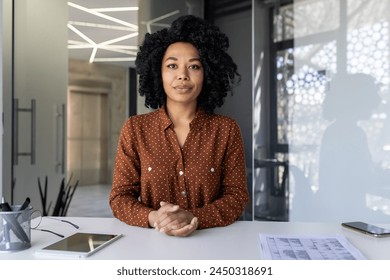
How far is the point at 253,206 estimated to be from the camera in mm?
3852

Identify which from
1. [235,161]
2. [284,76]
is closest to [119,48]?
[284,76]

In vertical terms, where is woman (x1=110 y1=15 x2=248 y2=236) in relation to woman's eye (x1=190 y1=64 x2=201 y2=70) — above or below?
below

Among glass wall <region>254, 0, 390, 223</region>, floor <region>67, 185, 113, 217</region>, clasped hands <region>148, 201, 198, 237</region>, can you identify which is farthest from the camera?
floor <region>67, 185, 113, 217</region>

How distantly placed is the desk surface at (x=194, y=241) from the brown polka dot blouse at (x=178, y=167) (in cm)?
14

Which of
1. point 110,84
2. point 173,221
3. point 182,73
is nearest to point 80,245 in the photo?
point 173,221

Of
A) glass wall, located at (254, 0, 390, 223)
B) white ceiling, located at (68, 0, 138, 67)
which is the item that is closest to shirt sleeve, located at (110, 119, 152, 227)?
glass wall, located at (254, 0, 390, 223)

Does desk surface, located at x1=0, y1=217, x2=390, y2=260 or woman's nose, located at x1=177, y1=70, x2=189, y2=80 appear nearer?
desk surface, located at x1=0, y1=217, x2=390, y2=260

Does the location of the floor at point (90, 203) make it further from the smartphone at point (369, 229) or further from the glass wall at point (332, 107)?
the smartphone at point (369, 229)

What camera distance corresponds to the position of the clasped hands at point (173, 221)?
118cm

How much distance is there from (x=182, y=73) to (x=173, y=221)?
0.57 m

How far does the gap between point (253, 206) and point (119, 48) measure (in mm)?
2785

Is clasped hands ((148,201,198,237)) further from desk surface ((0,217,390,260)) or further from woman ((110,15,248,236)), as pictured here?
woman ((110,15,248,236))

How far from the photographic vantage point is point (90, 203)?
6801mm

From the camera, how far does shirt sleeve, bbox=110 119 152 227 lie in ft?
4.68
